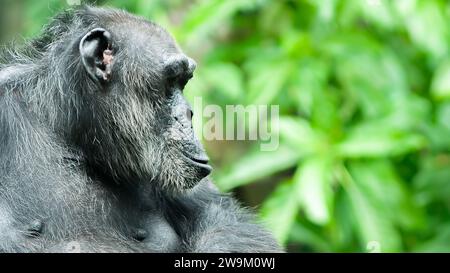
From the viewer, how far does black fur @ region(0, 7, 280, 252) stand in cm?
322

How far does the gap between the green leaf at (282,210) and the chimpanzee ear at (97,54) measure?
188 centimetres

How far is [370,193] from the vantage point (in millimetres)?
5242

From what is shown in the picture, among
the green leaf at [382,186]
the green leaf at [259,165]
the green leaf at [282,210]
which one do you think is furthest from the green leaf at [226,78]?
the green leaf at [382,186]

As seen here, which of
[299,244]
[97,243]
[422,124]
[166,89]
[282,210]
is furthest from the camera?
[299,244]

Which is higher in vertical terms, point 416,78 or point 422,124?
point 416,78

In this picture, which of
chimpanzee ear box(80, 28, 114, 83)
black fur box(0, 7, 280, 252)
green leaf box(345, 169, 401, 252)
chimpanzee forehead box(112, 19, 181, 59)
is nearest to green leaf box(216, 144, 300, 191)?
green leaf box(345, 169, 401, 252)

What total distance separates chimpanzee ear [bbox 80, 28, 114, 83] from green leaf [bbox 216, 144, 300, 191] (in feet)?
6.35

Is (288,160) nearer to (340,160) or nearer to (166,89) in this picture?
(340,160)

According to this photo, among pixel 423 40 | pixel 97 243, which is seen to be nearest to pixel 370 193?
pixel 423 40

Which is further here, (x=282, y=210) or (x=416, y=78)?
(x=416, y=78)

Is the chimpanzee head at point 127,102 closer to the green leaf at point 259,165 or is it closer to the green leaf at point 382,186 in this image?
the green leaf at point 259,165

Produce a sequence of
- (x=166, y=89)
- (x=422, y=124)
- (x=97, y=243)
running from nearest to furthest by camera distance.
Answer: (x=97, y=243) → (x=166, y=89) → (x=422, y=124)

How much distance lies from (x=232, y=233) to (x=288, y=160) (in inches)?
70.0

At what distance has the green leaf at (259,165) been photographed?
17.0 ft
